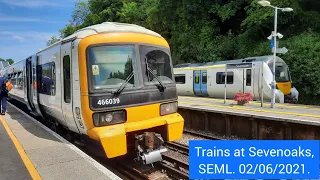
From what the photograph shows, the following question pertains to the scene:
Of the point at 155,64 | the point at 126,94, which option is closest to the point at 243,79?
the point at 155,64

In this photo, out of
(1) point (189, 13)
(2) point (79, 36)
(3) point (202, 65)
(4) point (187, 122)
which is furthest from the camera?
(1) point (189, 13)

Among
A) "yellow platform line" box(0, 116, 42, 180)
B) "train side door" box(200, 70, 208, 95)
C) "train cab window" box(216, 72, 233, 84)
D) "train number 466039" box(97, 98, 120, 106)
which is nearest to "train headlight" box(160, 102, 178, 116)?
"train number 466039" box(97, 98, 120, 106)

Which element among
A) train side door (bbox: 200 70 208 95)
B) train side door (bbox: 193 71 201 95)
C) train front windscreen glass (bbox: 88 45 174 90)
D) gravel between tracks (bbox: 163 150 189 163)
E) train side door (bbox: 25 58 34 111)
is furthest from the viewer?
train side door (bbox: 193 71 201 95)

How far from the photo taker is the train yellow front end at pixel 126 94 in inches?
210

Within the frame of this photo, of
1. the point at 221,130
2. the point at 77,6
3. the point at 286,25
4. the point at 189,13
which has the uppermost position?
the point at 77,6

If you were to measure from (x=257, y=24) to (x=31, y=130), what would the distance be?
1914cm

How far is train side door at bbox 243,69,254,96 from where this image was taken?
15921mm

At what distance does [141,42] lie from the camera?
237 inches

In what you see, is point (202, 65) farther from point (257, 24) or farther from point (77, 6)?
point (77, 6)

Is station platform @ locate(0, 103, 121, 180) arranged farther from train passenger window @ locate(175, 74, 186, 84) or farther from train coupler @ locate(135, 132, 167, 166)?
train passenger window @ locate(175, 74, 186, 84)

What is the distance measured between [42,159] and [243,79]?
43.3 ft

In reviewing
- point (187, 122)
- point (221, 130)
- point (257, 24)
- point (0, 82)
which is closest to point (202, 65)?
point (257, 24)

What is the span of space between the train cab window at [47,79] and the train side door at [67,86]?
0.79m

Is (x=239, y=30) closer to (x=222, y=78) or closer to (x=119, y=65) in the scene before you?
(x=222, y=78)
